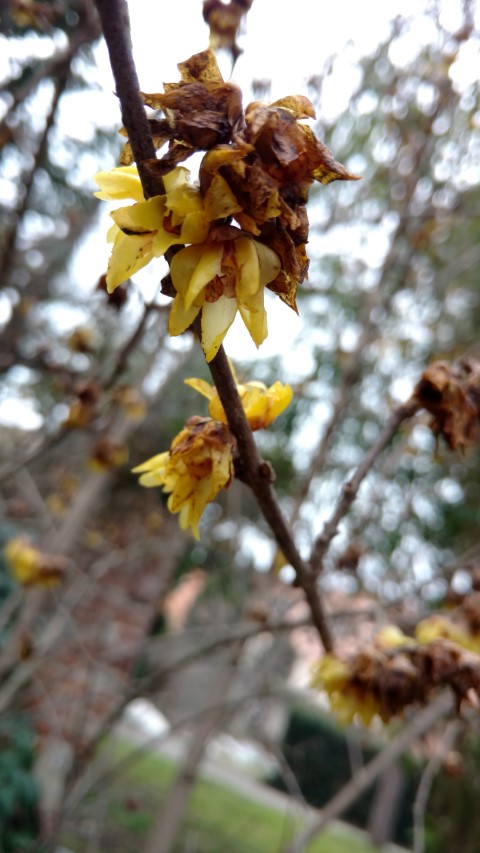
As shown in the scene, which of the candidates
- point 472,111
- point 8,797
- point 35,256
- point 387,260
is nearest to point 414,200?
point 472,111

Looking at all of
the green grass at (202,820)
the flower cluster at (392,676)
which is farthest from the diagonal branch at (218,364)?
the green grass at (202,820)

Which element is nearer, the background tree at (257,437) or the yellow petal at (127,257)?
the yellow petal at (127,257)

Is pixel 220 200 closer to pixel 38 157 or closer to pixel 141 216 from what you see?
pixel 141 216

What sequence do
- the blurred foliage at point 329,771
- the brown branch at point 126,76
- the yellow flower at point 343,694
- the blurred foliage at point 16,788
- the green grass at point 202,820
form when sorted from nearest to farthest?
the brown branch at point 126,76 < the yellow flower at point 343,694 < the blurred foliage at point 16,788 < the green grass at point 202,820 < the blurred foliage at point 329,771

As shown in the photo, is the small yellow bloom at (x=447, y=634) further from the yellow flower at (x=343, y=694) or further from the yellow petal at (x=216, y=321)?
the yellow petal at (x=216, y=321)

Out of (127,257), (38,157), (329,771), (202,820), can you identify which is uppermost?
(38,157)

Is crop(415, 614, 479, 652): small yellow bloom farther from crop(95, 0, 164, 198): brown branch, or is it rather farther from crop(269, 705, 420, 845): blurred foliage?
crop(269, 705, 420, 845): blurred foliage

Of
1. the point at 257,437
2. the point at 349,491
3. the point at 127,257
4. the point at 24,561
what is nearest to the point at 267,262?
the point at 127,257
